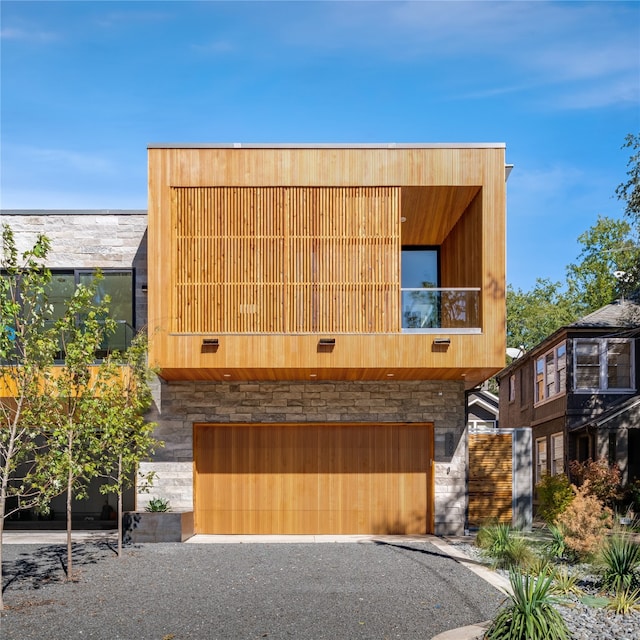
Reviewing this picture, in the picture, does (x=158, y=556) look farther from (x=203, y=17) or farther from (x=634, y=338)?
(x=634, y=338)

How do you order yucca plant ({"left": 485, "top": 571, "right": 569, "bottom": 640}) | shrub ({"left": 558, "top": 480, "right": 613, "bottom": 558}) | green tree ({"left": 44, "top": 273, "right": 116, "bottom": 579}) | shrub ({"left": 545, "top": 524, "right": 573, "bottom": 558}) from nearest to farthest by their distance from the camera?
yucca plant ({"left": 485, "top": 571, "right": 569, "bottom": 640}) < green tree ({"left": 44, "top": 273, "right": 116, "bottom": 579}) < shrub ({"left": 558, "top": 480, "right": 613, "bottom": 558}) < shrub ({"left": 545, "top": 524, "right": 573, "bottom": 558})

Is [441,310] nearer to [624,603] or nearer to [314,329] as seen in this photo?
[314,329]

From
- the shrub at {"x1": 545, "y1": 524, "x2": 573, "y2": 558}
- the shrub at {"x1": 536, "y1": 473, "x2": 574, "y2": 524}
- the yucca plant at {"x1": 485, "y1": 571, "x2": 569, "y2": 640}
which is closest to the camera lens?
the yucca plant at {"x1": 485, "y1": 571, "x2": 569, "y2": 640}

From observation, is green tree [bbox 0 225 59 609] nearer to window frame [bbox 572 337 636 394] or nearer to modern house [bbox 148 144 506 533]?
modern house [bbox 148 144 506 533]

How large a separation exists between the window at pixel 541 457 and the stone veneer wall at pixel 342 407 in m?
12.8

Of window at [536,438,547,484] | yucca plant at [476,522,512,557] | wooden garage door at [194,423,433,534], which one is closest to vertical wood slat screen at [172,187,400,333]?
wooden garage door at [194,423,433,534]

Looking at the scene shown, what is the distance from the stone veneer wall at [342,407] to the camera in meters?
15.8

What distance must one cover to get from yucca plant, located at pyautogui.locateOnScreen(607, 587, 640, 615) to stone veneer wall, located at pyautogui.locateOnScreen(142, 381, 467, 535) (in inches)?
297

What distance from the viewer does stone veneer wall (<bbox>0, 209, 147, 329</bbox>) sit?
16.2 meters

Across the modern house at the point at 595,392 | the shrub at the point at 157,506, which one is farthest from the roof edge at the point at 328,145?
the modern house at the point at 595,392

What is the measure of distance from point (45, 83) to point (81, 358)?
16.0 ft

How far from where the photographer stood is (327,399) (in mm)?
15938

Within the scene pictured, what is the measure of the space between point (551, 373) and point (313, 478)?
44.3 ft

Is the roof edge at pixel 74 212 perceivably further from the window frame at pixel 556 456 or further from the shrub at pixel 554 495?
the window frame at pixel 556 456
